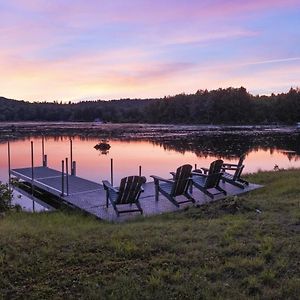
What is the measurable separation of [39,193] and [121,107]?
104 m

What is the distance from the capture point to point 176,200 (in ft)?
28.4

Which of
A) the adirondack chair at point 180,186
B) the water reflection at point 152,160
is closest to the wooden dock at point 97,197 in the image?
the adirondack chair at point 180,186

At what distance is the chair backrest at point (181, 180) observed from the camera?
28.0ft

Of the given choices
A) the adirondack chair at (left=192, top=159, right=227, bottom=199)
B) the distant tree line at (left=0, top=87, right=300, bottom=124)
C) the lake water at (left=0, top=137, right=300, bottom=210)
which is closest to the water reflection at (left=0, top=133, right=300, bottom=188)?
the lake water at (left=0, top=137, right=300, bottom=210)

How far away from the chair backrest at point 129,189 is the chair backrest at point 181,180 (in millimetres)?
914

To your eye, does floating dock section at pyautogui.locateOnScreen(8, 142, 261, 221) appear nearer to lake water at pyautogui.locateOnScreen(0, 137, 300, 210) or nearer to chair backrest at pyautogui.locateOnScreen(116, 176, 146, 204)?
chair backrest at pyautogui.locateOnScreen(116, 176, 146, 204)

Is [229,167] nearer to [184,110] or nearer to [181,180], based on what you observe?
A: [181,180]

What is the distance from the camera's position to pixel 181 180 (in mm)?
8594

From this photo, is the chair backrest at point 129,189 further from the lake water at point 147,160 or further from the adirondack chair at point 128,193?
the lake water at point 147,160

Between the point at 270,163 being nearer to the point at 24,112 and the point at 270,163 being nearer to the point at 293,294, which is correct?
→ the point at 293,294

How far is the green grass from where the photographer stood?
367 centimetres

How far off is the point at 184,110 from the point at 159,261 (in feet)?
324

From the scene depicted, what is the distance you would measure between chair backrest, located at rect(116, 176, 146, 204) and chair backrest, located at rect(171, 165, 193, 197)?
91 cm

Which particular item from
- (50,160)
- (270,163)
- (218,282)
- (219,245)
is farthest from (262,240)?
(50,160)
